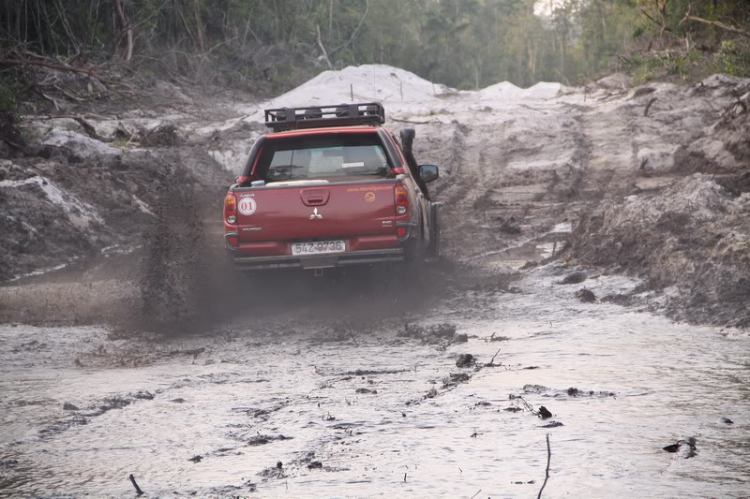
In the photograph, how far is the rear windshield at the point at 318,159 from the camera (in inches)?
351

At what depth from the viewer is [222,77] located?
116 feet

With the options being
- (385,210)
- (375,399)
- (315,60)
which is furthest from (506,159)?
(315,60)

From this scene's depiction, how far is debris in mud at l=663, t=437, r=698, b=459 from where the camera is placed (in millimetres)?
3852

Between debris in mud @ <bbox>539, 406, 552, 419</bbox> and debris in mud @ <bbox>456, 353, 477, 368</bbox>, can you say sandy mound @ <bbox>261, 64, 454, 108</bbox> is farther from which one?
debris in mud @ <bbox>539, 406, 552, 419</bbox>

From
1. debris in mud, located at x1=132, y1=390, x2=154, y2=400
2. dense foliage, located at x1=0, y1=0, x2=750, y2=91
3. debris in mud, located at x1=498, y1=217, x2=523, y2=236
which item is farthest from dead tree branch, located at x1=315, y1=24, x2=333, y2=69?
debris in mud, located at x1=132, y1=390, x2=154, y2=400

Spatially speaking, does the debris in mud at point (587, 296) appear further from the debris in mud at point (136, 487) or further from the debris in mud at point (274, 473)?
the debris in mud at point (136, 487)

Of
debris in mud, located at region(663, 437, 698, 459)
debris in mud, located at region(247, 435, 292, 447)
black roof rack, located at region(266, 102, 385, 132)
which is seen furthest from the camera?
black roof rack, located at region(266, 102, 385, 132)

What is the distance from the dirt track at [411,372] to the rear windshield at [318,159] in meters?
1.14

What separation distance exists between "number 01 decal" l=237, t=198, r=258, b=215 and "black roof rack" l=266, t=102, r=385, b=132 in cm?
210

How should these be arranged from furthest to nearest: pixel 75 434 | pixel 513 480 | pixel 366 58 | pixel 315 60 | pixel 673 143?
1. pixel 366 58
2. pixel 315 60
3. pixel 673 143
4. pixel 75 434
5. pixel 513 480

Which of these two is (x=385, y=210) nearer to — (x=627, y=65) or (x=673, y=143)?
(x=673, y=143)

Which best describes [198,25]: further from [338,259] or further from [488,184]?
[338,259]

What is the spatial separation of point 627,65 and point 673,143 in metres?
13.3

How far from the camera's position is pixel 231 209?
326 inches
